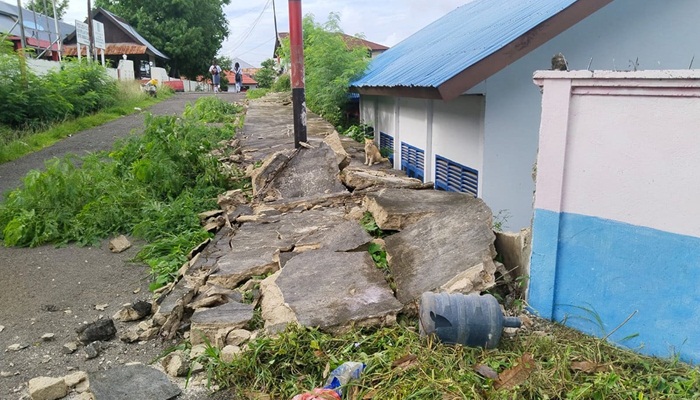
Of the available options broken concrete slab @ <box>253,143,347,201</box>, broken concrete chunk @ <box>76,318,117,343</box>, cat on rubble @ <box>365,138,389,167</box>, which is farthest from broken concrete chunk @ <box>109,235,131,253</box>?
cat on rubble @ <box>365,138,389,167</box>

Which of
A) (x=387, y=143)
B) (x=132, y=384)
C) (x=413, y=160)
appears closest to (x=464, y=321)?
(x=132, y=384)

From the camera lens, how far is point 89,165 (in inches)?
324

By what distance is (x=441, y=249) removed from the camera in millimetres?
3838

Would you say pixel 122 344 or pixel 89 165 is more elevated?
pixel 89 165

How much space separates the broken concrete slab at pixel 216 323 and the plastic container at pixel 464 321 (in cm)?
123

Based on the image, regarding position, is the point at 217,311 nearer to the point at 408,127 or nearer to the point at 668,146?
the point at 668,146

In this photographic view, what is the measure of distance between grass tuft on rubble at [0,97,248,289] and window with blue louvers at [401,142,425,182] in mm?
2475

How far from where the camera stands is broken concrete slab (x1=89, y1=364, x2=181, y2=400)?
282cm

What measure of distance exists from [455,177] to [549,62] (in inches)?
64.1

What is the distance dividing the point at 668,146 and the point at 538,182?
78 centimetres

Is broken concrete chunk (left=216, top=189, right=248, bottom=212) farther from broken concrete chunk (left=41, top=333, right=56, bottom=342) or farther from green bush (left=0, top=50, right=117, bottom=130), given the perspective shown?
green bush (left=0, top=50, right=117, bottom=130)

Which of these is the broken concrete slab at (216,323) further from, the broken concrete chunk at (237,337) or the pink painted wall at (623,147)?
the pink painted wall at (623,147)

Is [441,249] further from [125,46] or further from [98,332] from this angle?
[125,46]

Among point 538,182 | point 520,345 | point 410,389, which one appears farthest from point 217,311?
point 538,182
